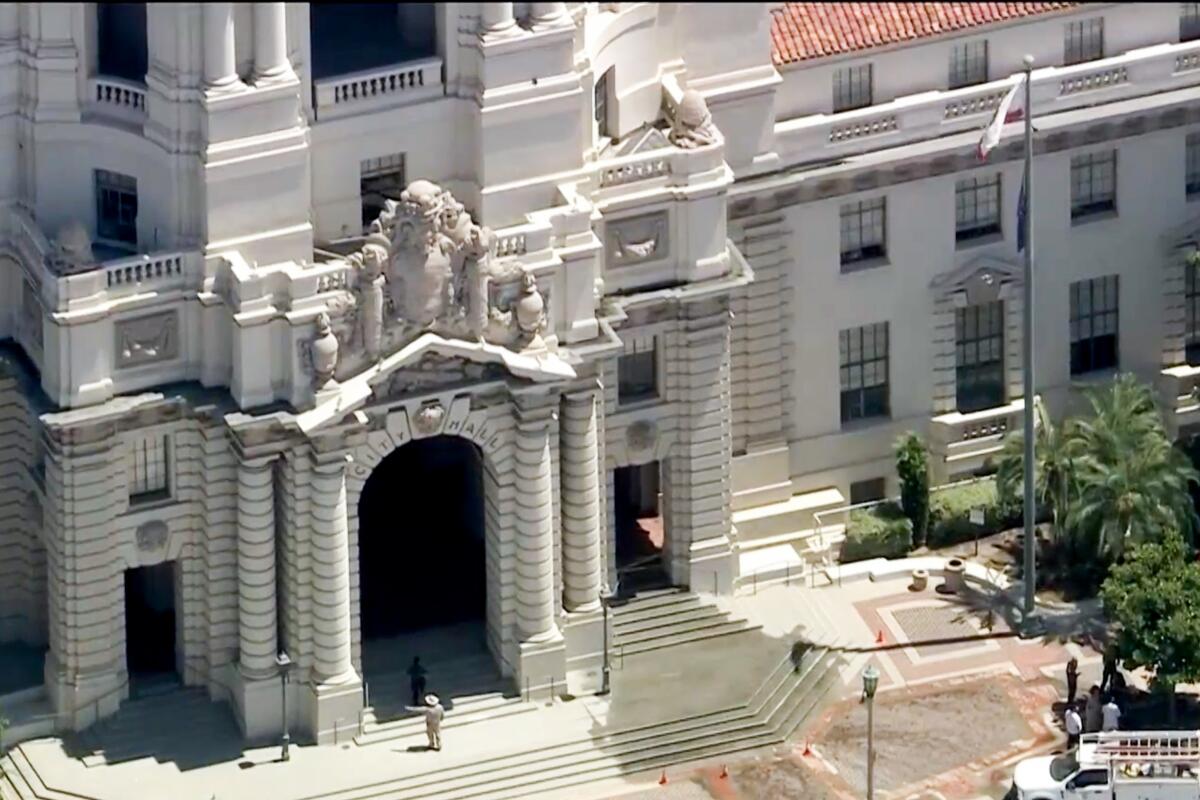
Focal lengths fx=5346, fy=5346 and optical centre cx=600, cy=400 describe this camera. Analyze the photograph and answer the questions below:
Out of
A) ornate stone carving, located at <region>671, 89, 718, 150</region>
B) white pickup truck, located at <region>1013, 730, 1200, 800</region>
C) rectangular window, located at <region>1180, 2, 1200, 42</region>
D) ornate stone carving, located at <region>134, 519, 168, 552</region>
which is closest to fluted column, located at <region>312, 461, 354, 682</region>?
ornate stone carving, located at <region>134, 519, 168, 552</region>

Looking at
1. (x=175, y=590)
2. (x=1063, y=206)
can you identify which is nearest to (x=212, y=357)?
(x=175, y=590)

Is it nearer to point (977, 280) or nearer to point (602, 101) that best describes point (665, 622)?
point (977, 280)

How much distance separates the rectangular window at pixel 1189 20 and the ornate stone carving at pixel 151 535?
33.6 metres

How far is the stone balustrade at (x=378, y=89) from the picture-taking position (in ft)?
447

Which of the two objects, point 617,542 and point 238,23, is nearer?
point 238,23

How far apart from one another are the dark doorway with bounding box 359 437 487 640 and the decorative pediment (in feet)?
46.9

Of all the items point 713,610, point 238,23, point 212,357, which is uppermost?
point 238,23

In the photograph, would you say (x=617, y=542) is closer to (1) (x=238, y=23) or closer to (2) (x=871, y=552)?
(2) (x=871, y=552)

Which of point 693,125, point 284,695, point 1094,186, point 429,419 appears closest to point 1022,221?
point 1094,186

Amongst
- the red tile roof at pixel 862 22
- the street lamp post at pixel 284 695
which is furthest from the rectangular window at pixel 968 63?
the street lamp post at pixel 284 695

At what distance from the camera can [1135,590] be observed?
138625 millimetres

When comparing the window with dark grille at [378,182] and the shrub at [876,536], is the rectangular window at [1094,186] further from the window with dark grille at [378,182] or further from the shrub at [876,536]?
the window with dark grille at [378,182]

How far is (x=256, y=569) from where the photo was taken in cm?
13762

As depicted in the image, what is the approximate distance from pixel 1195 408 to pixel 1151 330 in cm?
257
